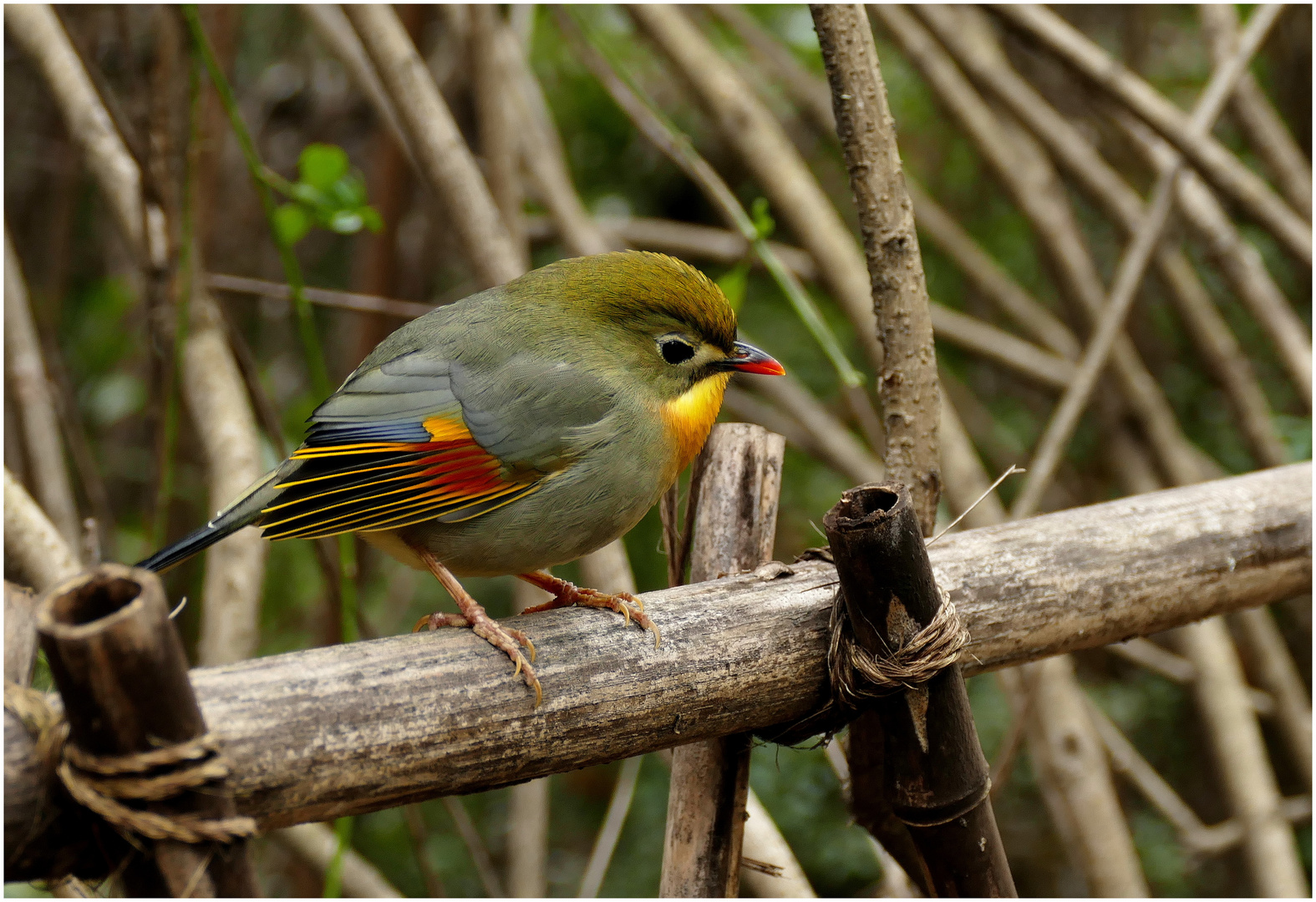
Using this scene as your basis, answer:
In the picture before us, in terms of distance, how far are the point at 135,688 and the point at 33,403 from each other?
96.2 inches

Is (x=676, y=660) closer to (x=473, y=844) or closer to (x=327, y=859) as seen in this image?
(x=473, y=844)

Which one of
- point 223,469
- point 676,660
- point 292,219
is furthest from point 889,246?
point 223,469

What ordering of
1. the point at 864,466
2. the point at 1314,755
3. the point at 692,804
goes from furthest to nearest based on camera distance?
the point at 864,466 < the point at 1314,755 < the point at 692,804

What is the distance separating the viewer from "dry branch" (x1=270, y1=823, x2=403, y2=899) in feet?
9.58

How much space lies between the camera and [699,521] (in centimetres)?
205

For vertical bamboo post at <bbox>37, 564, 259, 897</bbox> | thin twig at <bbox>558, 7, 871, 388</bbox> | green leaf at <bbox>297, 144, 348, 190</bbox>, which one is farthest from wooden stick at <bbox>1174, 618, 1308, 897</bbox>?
vertical bamboo post at <bbox>37, 564, 259, 897</bbox>

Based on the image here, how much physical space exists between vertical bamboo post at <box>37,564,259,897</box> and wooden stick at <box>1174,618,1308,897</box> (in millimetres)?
3198

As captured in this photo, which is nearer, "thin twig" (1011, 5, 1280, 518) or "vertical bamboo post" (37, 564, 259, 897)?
"vertical bamboo post" (37, 564, 259, 897)

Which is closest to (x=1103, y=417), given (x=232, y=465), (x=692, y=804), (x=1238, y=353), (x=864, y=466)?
(x=1238, y=353)

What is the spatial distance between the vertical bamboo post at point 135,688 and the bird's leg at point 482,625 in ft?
1.47

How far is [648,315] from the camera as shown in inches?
73.8

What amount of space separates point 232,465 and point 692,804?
5.70ft

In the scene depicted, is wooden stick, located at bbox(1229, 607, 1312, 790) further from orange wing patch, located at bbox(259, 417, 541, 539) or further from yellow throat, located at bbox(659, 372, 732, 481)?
orange wing patch, located at bbox(259, 417, 541, 539)

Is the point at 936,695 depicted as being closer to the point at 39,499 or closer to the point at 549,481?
the point at 549,481
